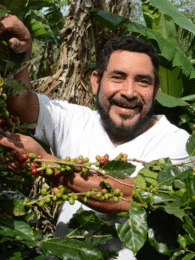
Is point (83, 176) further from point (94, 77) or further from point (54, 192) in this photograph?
point (94, 77)

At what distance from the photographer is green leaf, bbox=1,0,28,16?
738 millimetres

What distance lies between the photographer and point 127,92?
151 cm

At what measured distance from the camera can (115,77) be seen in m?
1.58

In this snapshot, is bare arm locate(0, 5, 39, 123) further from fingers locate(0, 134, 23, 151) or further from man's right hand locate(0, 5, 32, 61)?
fingers locate(0, 134, 23, 151)

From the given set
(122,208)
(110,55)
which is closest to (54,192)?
(122,208)

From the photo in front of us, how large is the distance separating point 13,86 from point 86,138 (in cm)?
95

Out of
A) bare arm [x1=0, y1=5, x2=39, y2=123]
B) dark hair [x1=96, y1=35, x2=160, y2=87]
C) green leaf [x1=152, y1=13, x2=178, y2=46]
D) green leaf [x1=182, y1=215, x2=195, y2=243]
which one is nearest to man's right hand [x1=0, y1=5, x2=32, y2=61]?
bare arm [x1=0, y1=5, x2=39, y2=123]

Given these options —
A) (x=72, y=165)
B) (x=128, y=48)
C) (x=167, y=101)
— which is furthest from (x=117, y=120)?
(x=167, y=101)

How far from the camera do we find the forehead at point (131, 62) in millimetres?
1511

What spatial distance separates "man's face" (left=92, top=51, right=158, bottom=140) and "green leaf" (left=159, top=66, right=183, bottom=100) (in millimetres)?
1715

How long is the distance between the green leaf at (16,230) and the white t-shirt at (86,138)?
2.38 feet

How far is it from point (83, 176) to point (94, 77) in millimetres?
1271

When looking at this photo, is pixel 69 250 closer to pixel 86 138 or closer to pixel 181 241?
pixel 181 241

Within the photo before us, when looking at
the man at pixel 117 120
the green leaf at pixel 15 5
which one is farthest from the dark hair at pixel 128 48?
the green leaf at pixel 15 5
